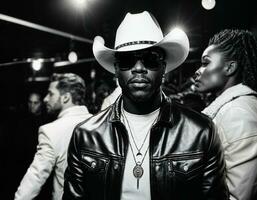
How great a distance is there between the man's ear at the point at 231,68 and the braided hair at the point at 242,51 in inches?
1.9

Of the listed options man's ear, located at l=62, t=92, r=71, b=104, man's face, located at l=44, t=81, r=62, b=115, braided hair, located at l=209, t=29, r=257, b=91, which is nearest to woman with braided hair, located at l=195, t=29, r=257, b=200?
braided hair, located at l=209, t=29, r=257, b=91

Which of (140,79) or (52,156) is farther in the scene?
(52,156)

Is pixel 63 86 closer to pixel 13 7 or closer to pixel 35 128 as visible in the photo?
pixel 35 128

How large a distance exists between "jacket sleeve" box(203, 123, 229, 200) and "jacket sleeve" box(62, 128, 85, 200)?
913 millimetres

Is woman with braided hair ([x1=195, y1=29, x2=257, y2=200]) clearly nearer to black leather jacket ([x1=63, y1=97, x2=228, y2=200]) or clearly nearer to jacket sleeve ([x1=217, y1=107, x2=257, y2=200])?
jacket sleeve ([x1=217, y1=107, x2=257, y2=200])

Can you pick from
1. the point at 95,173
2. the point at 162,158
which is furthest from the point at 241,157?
the point at 95,173

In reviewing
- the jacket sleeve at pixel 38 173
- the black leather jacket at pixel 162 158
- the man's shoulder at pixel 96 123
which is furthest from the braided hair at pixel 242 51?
the jacket sleeve at pixel 38 173

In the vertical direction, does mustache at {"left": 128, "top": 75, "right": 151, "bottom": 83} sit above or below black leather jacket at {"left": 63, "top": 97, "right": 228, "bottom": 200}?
above

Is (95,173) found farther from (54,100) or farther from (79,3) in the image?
(79,3)

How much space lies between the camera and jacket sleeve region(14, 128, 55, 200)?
3.13 m

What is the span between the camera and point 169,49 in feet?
7.98

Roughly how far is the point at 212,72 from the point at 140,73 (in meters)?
0.92

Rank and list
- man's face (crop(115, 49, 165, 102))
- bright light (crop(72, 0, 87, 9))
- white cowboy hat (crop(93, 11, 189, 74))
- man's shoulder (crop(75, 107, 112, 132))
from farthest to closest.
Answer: bright light (crop(72, 0, 87, 9)), man's shoulder (crop(75, 107, 112, 132)), white cowboy hat (crop(93, 11, 189, 74)), man's face (crop(115, 49, 165, 102))

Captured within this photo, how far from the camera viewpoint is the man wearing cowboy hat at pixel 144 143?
2.07m
